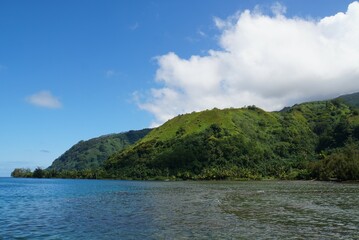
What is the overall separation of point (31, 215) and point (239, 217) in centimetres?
2770

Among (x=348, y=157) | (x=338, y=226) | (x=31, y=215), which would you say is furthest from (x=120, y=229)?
(x=348, y=157)

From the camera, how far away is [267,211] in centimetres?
5694

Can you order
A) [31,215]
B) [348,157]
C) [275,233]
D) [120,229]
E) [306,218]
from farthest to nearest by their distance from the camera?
[348,157] → [31,215] → [306,218] → [120,229] → [275,233]

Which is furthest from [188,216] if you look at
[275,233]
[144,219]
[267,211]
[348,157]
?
[348,157]

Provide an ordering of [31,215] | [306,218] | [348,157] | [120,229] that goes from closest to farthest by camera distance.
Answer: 1. [120,229]
2. [306,218]
3. [31,215]
4. [348,157]

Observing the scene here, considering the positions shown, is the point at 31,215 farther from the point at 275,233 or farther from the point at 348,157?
the point at 348,157

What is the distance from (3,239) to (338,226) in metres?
32.9

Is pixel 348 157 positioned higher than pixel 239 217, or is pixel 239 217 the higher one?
pixel 348 157

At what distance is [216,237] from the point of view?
35625mm

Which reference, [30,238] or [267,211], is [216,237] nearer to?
[30,238]

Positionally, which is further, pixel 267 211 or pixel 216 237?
pixel 267 211

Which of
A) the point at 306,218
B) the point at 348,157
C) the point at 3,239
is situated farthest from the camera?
the point at 348,157

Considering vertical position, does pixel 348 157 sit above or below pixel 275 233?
above

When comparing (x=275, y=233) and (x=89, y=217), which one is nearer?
(x=275, y=233)
